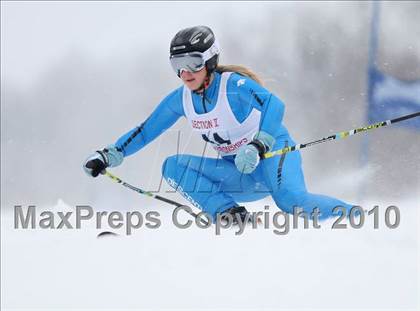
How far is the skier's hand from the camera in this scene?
362 centimetres

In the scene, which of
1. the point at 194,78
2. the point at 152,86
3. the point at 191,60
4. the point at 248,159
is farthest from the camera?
the point at 152,86

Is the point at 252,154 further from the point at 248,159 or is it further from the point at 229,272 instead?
the point at 229,272

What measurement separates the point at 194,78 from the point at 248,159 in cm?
63

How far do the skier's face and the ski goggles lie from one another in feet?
0.11

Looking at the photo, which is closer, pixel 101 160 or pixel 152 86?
pixel 101 160

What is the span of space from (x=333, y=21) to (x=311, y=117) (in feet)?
3.64

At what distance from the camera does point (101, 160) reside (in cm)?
412

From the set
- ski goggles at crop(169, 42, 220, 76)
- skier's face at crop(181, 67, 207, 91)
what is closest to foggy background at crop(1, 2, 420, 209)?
skier's face at crop(181, 67, 207, 91)

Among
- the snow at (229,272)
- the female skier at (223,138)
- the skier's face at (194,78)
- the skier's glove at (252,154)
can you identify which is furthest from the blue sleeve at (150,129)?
the skier's glove at (252,154)

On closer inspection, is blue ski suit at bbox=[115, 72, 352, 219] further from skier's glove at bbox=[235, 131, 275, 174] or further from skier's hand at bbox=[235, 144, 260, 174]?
skier's hand at bbox=[235, 144, 260, 174]

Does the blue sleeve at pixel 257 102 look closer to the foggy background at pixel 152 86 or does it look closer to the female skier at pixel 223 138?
the female skier at pixel 223 138

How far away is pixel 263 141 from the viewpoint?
3.72 metres

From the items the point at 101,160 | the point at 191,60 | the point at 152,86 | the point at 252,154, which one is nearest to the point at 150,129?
the point at 101,160

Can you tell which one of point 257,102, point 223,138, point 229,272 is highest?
point 257,102
